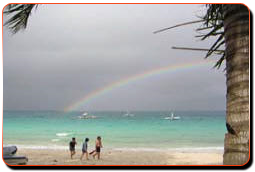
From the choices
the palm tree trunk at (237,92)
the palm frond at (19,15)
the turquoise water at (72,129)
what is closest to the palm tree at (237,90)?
the palm tree trunk at (237,92)

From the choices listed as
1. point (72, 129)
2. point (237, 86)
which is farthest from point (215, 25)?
point (72, 129)

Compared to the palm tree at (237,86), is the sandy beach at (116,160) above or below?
below

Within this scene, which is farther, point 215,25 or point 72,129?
point 72,129

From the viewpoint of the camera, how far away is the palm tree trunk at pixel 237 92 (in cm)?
198

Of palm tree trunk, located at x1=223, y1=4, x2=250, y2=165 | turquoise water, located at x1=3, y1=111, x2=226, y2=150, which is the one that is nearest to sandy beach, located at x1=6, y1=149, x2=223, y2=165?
turquoise water, located at x1=3, y1=111, x2=226, y2=150

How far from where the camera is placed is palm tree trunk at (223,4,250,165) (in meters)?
1.98

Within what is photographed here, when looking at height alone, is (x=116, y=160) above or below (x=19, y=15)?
below

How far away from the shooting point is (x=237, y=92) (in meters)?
1.99

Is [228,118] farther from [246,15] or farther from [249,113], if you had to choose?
[246,15]

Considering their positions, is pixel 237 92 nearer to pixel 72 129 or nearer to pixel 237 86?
pixel 237 86

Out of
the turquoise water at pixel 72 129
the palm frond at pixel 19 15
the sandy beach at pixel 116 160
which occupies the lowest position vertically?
the sandy beach at pixel 116 160

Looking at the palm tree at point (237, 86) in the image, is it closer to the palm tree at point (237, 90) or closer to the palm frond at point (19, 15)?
the palm tree at point (237, 90)

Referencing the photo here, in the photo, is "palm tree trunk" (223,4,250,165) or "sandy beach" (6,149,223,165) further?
"sandy beach" (6,149,223,165)

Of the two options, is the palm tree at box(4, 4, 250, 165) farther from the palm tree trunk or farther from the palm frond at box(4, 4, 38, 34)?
the palm frond at box(4, 4, 38, 34)
